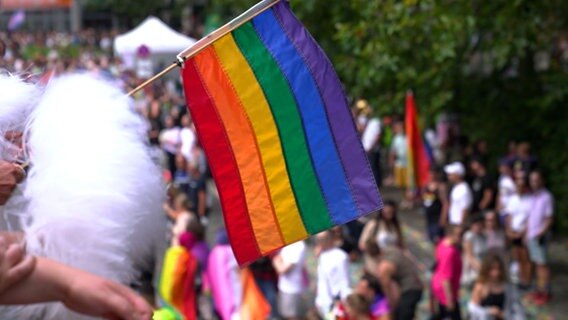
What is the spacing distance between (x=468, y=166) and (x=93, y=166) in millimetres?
14636

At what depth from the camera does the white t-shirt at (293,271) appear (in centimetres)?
962

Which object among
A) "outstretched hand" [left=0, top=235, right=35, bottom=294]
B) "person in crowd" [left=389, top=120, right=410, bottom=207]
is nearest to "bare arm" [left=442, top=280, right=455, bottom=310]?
"person in crowd" [left=389, top=120, right=410, bottom=207]

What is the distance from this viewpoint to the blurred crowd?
915cm

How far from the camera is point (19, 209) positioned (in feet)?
7.95

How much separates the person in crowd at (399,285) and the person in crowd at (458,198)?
11.2 ft

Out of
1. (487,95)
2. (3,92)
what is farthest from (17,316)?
(487,95)

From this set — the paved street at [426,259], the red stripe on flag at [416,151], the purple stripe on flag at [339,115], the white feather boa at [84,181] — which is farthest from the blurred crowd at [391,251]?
the purple stripe on flag at [339,115]

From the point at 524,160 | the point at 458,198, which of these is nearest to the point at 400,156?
the point at 524,160

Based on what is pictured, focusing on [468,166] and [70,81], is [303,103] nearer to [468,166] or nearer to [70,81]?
[70,81]

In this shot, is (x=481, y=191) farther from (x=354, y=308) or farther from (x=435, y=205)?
(x=354, y=308)

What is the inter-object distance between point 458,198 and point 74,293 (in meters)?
11.9

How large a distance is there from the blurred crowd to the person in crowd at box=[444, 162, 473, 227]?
2 centimetres

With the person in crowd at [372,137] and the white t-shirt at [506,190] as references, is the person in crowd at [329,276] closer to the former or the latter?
the white t-shirt at [506,190]

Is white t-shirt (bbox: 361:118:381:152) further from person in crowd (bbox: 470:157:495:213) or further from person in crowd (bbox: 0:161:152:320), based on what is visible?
person in crowd (bbox: 0:161:152:320)
